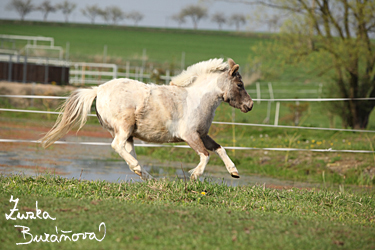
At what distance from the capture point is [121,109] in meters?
6.57

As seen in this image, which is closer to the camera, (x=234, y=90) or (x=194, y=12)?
(x=234, y=90)

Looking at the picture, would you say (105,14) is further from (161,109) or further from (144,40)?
(161,109)

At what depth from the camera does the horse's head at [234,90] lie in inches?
278

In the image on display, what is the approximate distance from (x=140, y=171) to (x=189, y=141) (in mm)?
822

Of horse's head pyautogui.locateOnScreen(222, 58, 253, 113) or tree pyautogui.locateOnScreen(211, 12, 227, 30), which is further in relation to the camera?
tree pyautogui.locateOnScreen(211, 12, 227, 30)

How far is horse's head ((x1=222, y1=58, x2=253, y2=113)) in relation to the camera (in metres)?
7.07

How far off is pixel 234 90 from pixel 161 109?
3.93ft

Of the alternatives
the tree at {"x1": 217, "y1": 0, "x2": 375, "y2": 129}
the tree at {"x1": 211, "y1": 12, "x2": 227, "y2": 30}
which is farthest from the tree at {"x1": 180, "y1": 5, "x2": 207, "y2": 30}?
the tree at {"x1": 217, "y1": 0, "x2": 375, "y2": 129}

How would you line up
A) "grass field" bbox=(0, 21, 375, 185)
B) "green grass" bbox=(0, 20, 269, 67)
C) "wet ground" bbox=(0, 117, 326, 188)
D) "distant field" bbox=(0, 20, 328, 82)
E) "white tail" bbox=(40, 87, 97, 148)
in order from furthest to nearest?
"green grass" bbox=(0, 20, 269, 67) → "distant field" bbox=(0, 20, 328, 82) → "grass field" bbox=(0, 21, 375, 185) → "wet ground" bbox=(0, 117, 326, 188) → "white tail" bbox=(40, 87, 97, 148)

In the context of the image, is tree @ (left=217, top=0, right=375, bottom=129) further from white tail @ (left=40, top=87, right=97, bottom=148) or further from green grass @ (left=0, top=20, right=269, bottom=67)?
green grass @ (left=0, top=20, right=269, bottom=67)

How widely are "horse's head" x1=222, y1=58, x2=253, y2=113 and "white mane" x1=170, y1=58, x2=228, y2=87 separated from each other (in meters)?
0.17

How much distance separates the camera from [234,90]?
23.2ft

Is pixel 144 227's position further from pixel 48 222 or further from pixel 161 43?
pixel 161 43

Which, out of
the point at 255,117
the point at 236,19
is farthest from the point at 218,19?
the point at 255,117
